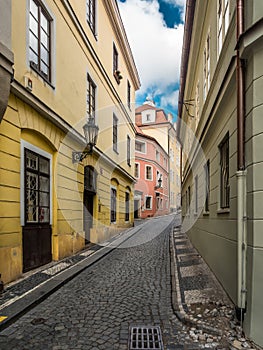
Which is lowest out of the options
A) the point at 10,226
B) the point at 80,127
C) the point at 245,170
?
the point at 10,226

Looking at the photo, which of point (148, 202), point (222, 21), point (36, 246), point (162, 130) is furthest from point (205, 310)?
point (162, 130)

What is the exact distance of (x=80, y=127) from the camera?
1002 cm

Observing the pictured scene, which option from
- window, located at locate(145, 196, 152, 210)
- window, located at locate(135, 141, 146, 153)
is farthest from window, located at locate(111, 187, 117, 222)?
window, located at locate(145, 196, 152, 210)

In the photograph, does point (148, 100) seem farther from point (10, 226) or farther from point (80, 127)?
point (10, 226)

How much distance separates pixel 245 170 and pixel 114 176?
1191cm

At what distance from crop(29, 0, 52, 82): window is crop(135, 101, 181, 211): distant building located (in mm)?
33657

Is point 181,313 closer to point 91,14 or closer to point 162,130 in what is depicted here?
point 91,14

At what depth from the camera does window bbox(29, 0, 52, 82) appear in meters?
6.90

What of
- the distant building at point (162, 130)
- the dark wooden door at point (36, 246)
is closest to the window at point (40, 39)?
the dark wooden door at point (36, 246)

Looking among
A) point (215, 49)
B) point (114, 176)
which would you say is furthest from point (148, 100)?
point (215, 49)

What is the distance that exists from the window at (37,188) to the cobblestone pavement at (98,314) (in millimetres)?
1753

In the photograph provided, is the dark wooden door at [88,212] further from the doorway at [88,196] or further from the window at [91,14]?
the window at [91,14]

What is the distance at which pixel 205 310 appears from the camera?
14.3 feet

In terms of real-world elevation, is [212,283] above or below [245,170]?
below
